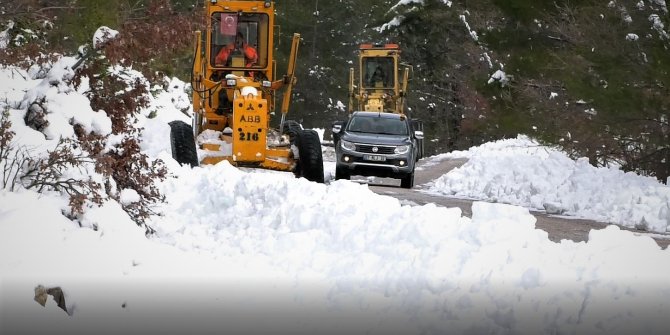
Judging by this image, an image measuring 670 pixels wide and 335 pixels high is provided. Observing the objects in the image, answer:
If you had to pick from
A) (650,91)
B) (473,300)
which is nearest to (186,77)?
(650,91)

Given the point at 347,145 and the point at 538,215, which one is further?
the point at 347,145

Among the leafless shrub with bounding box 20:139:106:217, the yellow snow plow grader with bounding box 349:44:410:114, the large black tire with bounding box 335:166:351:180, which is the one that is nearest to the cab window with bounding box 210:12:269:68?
the large black tire with bounding box 335:166:351:180

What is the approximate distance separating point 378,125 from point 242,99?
698 centimetres

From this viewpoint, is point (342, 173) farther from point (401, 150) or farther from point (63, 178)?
point (63, 178)

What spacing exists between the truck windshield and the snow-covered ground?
12.0 metres

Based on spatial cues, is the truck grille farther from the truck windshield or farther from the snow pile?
the snow pile

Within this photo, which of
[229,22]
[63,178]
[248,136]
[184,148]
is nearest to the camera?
[63,178]

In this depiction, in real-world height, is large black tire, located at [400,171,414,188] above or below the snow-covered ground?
Result: below

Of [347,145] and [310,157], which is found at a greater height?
[310,157]

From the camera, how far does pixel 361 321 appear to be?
707 centimetres

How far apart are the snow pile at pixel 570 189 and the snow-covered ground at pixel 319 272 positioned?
18.8ft

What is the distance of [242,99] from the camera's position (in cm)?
1742

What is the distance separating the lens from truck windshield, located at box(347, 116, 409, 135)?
933 inches

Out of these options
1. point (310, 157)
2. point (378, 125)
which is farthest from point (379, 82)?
point (310, 157)
